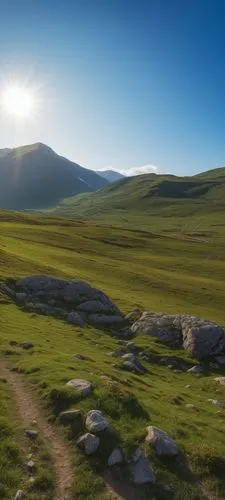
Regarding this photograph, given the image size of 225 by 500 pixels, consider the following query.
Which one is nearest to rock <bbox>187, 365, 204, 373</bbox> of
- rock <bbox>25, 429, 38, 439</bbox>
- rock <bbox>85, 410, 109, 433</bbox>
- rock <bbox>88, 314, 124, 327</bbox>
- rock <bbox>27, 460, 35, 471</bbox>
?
rock <bbox>88, 314, 124, 327</bbox>

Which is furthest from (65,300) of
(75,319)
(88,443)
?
(88,443)

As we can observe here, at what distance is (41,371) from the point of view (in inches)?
1099

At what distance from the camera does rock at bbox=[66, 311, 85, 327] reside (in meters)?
48.3

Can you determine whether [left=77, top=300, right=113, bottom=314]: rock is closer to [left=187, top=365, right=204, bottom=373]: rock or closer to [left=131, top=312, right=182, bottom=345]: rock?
[left=131, top=312, right=182, bottom=345]: rock

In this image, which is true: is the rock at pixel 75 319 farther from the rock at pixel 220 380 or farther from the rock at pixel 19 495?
the rock at pixel 19 495

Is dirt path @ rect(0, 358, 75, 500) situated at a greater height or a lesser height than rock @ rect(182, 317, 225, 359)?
greater

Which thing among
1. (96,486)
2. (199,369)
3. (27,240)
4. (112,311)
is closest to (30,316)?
(112,311)

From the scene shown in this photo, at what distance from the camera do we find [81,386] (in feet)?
80.1

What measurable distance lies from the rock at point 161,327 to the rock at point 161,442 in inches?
1027

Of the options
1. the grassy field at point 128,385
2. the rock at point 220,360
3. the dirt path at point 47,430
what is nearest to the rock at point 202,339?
the rock at point 220,360

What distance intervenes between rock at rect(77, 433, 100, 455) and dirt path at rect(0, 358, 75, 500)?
0.63 meters

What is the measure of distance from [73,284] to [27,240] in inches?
2512

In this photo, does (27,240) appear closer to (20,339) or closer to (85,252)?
(85,252)

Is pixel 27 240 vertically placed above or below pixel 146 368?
above
